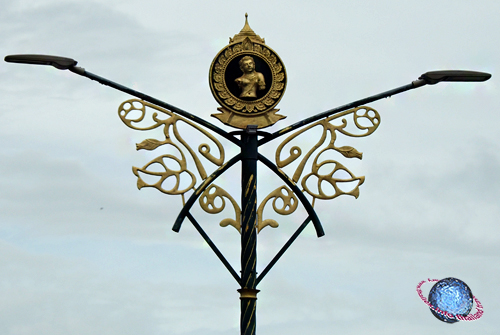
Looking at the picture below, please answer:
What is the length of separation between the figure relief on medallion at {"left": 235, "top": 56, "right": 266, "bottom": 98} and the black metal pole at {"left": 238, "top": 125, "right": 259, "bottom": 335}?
576mm

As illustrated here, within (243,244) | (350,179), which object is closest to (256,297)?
(243,244)

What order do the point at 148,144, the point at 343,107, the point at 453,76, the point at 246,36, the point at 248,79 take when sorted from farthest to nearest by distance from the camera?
the point at 453,76 < the point at 343,107 < the point at 246,36 < the point at 248,79 < the point at 148,144

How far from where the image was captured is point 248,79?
23.7 m

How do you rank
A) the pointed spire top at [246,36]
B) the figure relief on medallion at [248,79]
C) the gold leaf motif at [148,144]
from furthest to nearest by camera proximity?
the pointed spire top at [246,36] < the figure relief on medallion at [248,79] < the gold leaf motif at [148,144]

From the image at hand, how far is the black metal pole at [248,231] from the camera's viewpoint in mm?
23172

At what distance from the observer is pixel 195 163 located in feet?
77.4

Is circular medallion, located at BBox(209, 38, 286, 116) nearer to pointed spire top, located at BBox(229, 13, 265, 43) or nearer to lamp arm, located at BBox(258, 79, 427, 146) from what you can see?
pointed spire top, located at BBox(229, 13, 265, 43)

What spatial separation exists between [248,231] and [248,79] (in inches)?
90.8

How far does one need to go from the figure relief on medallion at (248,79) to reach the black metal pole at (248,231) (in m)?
0.58

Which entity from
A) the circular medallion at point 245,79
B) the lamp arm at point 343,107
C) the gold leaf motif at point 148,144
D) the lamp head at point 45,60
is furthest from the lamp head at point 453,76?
the lamp head at point 45,60

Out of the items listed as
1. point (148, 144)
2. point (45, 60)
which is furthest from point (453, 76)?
point (45, 60)

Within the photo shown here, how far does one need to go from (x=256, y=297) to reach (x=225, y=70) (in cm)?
345

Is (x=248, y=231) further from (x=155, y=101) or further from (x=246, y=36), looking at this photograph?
(x=246, y=36)

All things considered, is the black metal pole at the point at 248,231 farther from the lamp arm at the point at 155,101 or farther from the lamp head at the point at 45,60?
the lamp head at the point at 45,60
